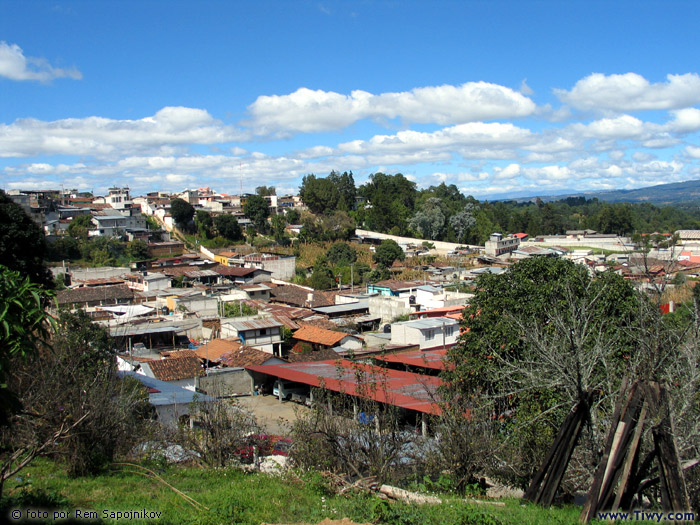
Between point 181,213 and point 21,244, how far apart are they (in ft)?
104

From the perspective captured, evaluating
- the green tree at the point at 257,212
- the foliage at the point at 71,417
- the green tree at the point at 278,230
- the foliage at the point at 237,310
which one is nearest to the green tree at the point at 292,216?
the green tree at the point at 278,230

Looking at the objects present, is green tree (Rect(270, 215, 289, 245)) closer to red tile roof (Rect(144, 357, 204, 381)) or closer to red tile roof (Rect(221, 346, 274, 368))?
red tile roof (Rect(221, 346, 274, 368))

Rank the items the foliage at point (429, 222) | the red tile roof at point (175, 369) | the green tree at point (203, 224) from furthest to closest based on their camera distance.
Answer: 1. the foliage at point (429, 222)
2. the green tree at point (203, 224)
3. the red tile roof at point (175, 369)

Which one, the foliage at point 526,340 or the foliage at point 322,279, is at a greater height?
the foliage at point 526,340

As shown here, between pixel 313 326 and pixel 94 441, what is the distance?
54.1 ft

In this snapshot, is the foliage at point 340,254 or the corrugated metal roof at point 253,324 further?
the foliage at point 340,254

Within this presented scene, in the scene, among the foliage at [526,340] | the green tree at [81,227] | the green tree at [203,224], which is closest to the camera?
the foliage at [526,340]

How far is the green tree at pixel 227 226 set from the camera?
146 feet

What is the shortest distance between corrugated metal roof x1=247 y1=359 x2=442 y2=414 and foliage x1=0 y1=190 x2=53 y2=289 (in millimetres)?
6116

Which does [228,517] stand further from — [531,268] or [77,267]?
[77,267]

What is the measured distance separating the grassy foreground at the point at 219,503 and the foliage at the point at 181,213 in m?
39.7

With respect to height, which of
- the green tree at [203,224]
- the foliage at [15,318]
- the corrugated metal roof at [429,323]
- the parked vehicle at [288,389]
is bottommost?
the parked vehicle at [288,389]

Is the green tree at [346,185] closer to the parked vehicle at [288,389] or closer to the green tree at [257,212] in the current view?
the green tree at [257,212]

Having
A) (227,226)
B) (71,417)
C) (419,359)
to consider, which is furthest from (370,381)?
(227,226)
